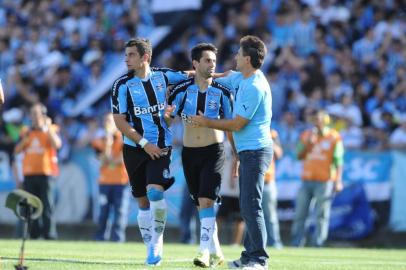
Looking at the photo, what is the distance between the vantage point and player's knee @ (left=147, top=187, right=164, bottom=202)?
10.9 meters

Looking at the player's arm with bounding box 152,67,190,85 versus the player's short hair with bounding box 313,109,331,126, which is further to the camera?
the player's short hair with bounding box 313,109,331,126

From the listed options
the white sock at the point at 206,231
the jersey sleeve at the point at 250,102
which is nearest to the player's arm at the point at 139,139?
the white sock at the point at 206,231

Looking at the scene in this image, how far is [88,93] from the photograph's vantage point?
2423cm

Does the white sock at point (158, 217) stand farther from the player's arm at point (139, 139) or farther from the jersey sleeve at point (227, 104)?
the jersey sleeve at point (227, 104)

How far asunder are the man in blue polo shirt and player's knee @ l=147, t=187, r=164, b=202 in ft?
3.83

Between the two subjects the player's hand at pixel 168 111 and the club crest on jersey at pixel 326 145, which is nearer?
the player's hand at pixel 168 111

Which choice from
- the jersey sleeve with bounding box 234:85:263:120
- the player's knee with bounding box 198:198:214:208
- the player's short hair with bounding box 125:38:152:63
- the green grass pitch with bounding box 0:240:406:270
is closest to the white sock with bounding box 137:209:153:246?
the green grass pitch with bounding box 0:240:406:270

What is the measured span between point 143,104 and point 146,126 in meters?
0.25

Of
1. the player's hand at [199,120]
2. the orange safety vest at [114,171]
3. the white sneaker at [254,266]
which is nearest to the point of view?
the white sneaker at [254,266]

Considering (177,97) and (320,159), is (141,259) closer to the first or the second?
(177,97)

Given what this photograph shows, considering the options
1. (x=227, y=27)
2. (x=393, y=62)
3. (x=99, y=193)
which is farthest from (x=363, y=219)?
(x=227, y=27)

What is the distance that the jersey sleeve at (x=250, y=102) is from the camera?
980cm

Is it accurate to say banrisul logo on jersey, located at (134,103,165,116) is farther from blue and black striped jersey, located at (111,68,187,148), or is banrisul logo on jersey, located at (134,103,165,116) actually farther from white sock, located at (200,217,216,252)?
white sock, located at (200,217,216,252)

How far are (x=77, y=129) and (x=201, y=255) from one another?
12.0 metres
